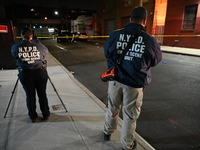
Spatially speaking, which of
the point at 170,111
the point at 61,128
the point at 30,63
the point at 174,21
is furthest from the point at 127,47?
the point at 174,21

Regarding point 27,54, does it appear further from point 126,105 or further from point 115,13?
point 115,13

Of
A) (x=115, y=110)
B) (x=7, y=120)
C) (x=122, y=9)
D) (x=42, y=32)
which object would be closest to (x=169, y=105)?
(x=115, y=110)

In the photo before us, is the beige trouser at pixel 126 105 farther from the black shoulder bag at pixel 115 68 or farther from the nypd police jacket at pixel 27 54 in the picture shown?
the nypd police jacket at pixel 27 54

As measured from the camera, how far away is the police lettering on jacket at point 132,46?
198 centimetres

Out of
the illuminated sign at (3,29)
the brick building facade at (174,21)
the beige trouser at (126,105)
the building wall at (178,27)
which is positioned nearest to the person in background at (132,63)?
the beige trouser at (126,105)

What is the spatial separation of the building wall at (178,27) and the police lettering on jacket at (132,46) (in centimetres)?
1532

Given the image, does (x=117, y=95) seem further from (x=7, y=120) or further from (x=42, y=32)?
(x=42, y=32)

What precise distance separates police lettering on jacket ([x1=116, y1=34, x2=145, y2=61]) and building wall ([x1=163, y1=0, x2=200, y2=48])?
15.3 meters

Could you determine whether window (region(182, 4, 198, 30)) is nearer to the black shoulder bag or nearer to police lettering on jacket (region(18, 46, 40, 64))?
the black shoulder bag

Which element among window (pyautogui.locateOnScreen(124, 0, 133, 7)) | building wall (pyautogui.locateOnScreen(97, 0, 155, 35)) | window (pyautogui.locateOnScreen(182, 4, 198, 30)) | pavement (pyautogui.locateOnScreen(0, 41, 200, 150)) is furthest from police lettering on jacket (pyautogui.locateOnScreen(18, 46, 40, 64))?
window (pyautogui.locateOnScreen(124, 0, 133, 7))

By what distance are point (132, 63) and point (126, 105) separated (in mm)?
588

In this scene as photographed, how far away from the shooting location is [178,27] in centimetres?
1600

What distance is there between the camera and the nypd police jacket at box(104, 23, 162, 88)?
6.52ft

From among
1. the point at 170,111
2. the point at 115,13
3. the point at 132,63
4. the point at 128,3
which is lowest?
the point at 170,111
